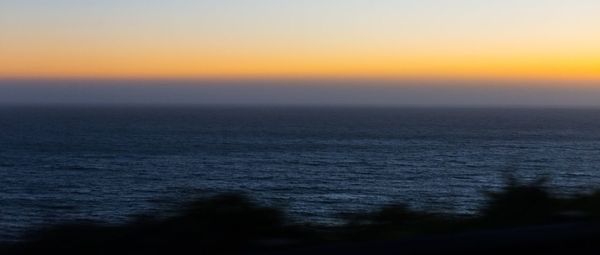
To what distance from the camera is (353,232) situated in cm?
673

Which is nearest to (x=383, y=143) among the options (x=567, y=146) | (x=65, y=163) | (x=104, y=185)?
(x=567, y=146)

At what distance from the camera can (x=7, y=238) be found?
623 cm

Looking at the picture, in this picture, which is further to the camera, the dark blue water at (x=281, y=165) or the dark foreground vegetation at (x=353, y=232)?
the dark blue water at (x=281, y=165)

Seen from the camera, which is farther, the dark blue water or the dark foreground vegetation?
the dark blue water

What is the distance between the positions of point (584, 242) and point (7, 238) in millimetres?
3772

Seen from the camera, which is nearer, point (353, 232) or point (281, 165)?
point (353, 232)

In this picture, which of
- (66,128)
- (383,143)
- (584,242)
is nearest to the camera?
(584,242)

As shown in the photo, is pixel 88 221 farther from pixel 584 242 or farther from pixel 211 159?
pixel 211 159

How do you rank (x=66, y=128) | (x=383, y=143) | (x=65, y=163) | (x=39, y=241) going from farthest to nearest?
(x=66, y=128) < (x=383, y=143) < (x=65, y=163) < (x=39, y=241)

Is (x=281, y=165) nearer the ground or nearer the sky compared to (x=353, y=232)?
nearer the ground

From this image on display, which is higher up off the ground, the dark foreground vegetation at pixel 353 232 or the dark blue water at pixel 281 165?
the dark foreground vegetation at pixel 353 232

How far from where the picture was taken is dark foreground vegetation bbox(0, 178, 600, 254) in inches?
187

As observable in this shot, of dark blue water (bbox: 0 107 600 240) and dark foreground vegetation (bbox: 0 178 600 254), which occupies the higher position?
dark foreground vegetation (bbox: 0 178 600 254)

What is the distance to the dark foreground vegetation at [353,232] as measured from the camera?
187 inches
